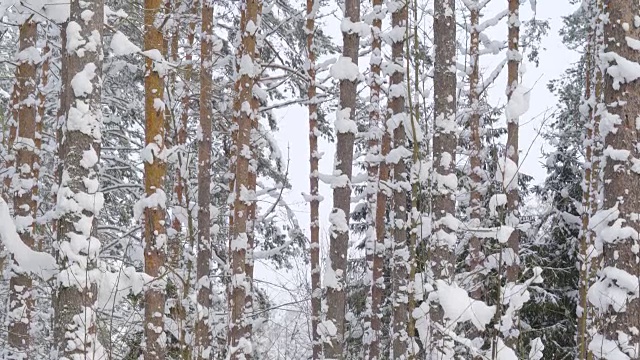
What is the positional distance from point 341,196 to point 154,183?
2665 millimetres

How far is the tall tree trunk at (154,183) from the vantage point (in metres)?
8.27

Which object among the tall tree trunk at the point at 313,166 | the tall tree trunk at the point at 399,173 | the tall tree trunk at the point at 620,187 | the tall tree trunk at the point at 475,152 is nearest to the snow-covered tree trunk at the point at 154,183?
the tall tree trunk at the point at 399,173

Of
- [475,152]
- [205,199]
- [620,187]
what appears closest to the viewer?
[620,187]

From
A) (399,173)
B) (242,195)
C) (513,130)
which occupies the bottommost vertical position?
(242,195)

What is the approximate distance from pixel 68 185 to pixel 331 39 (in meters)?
11.9

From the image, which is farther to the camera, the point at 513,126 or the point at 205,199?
the point at 513,126

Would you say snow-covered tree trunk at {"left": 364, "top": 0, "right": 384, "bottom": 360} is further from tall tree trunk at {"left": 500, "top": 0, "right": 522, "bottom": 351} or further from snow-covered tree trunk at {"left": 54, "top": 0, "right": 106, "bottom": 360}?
snow-covered tree trunk at {"left": 54, "top": 0, "right": 106, "bottom": 360}

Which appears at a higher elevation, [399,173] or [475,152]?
[475,152]

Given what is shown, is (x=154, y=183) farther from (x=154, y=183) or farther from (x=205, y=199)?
(x=205, y=199)

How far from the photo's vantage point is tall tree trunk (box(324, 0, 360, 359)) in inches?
322

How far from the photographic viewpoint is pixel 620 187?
21.0 feet

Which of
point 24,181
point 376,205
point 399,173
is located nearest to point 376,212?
point 376,205

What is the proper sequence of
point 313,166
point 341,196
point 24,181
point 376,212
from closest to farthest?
point 341,196, point 24,181, point 376,212, point 313,166

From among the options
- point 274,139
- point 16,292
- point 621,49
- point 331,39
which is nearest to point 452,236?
point 621,49
